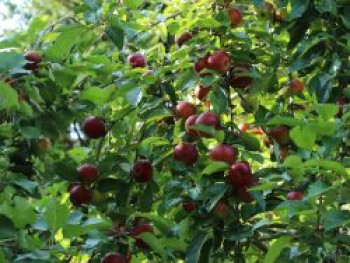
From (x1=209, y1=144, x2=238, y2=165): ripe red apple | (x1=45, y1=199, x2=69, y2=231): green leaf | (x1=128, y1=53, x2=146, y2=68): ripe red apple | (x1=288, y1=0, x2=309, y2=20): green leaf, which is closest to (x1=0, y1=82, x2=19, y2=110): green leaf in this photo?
(x1=45, y1=199, x2=69, y2=231): green leaf

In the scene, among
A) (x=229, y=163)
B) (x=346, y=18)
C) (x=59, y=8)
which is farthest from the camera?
(x=59, y=8)

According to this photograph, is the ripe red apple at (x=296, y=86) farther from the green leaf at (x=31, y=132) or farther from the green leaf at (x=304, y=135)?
the green leaf at (x=31, y=132)

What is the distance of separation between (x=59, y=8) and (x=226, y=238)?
632 cm

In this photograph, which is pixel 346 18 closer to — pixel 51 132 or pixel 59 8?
pixel 51 132

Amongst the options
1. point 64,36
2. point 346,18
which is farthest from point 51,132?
point 346,18

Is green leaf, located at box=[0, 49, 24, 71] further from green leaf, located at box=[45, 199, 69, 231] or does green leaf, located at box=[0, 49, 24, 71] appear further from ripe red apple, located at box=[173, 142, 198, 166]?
ripe red apple, located at box=[173, 142, 198, 166]

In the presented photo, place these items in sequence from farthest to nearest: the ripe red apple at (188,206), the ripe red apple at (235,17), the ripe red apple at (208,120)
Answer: the ripe red apple at (235,17) < the ripe red apple at (188,206) < the ripe red apple at (208,120)

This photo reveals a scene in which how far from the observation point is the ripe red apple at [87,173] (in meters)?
2.06

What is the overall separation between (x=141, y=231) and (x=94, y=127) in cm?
47

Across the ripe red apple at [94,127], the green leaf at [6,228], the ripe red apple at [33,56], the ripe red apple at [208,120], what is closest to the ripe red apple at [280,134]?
the ripe red apple at [208,120]

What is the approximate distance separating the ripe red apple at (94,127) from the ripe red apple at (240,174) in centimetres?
52

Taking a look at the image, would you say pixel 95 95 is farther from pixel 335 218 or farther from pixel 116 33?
pixel 335 218

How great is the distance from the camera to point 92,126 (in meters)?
2.19

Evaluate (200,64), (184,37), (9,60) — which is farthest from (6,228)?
(184,37)
